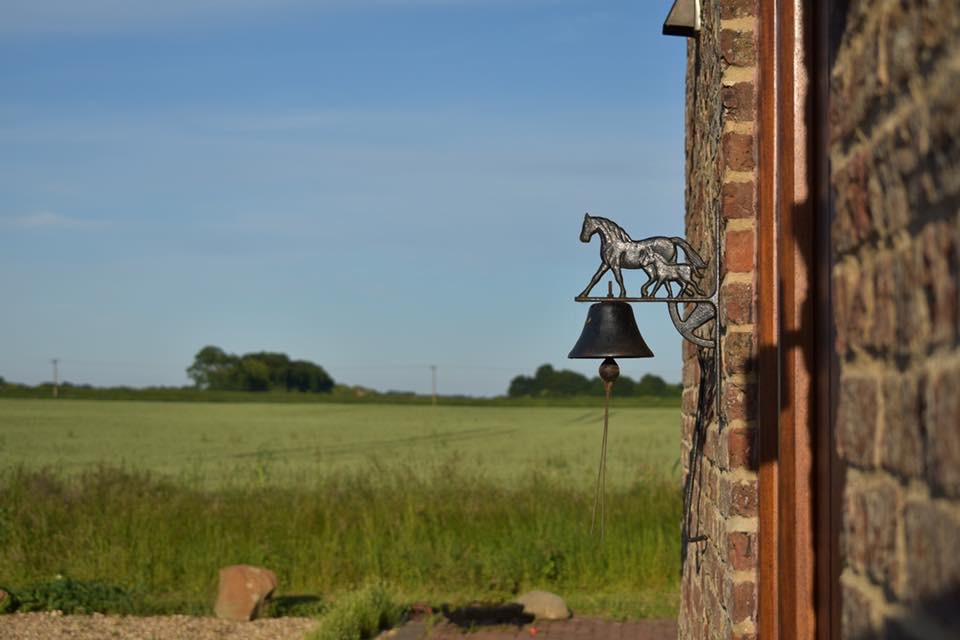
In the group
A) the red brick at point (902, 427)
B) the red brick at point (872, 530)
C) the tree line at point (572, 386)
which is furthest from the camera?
the tree line at point (572, 386)

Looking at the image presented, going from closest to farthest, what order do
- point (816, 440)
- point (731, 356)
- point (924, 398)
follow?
point (924, 398) → point (816, 440) → point (731, 356)

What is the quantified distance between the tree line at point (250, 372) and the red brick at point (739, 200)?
59985 millimetres

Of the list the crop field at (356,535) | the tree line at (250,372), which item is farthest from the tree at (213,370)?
the crop field at (356,535)

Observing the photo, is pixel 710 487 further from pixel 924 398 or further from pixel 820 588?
pixel 924 398

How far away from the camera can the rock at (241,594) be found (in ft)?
30.7

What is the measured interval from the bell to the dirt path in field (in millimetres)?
5269

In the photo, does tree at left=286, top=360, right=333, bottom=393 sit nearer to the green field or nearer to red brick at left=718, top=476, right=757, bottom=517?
the green field

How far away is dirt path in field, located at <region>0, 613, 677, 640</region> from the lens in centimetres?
878

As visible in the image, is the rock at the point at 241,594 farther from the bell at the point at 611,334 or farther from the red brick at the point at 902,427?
the red brick at the point at 902,427

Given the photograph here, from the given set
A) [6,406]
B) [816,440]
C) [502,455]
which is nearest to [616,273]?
[816,440]

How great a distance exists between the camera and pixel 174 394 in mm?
55875

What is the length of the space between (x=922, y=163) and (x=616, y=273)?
2.45m

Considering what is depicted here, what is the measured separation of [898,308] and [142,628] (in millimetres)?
8573

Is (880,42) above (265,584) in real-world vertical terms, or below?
above
